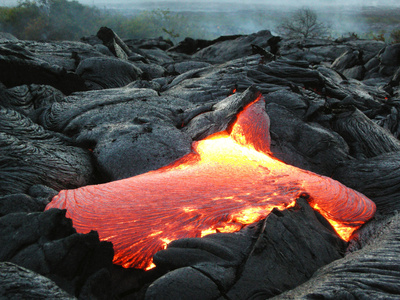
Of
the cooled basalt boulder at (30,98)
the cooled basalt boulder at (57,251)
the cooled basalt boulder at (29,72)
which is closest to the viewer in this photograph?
the cooled basalt boulder at (57,251)

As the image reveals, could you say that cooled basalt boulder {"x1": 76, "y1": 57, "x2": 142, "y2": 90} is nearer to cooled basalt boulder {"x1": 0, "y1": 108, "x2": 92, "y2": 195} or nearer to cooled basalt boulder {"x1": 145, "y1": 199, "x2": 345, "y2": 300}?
cooled basalt boulder {"x1": 0, "y1": 108, "x2": 92, "y2": 195}

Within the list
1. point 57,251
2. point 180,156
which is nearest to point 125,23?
point 180,156

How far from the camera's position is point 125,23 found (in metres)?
44.2

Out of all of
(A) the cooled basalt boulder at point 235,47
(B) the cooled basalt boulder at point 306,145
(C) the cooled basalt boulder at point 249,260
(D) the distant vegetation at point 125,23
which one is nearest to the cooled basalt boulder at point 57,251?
(C) the cooled basalt boulder at point 249,260

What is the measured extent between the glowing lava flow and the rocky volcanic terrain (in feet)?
0.70

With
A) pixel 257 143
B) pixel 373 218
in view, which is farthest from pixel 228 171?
pixel 373 218

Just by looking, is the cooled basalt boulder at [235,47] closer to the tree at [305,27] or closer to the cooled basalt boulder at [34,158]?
the cooled basalt boulder at [34,158]

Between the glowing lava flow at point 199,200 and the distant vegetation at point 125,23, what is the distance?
2315 centimetres

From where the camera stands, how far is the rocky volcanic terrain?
2.54 meters

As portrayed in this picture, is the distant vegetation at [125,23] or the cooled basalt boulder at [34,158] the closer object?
the cooled basalt boulder at [34,158]

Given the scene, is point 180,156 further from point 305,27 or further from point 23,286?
point 305,27

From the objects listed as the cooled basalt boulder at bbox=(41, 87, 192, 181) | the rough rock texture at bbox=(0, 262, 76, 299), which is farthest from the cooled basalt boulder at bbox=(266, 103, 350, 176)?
the rough rock texture at bbox=(0, 262, 76, 299)

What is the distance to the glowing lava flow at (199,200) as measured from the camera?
10.9 ft

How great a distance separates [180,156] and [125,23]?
143ft
